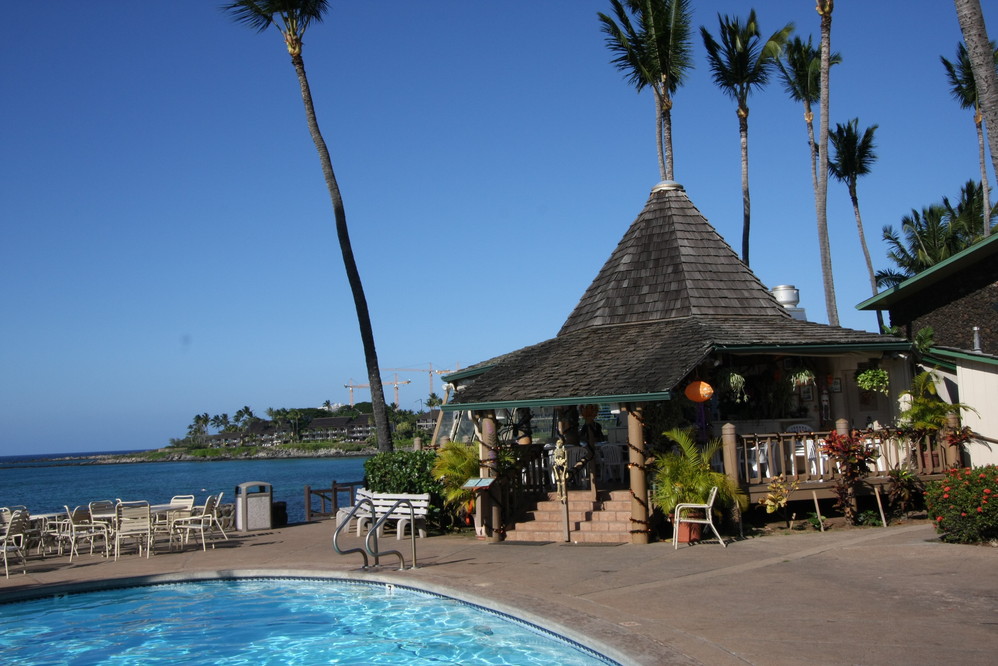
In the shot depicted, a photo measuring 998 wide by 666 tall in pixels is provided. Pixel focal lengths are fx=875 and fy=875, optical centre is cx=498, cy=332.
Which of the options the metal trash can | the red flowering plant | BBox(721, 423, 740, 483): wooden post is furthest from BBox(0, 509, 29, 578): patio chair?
the red flowering plant

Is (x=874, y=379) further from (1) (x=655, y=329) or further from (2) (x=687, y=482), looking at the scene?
(2) (x=687, y=482)

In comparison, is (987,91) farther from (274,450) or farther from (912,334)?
(274,450)

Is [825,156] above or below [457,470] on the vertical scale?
above

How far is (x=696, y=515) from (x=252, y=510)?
34.6ft

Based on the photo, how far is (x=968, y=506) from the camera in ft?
38.4

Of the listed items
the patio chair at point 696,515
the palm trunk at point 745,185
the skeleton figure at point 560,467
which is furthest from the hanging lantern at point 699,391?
the palm trunk at point 745,185

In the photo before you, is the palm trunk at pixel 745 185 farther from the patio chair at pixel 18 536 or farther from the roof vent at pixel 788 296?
the patio chair at pixel 18 536

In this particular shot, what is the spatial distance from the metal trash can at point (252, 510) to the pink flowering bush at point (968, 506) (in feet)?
44.6

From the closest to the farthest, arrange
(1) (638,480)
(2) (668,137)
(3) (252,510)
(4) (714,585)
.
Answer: (4) (714,585) → (1) (638,480) → (3) (252,510) → (2) (668,137)

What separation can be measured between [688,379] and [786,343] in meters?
1.82

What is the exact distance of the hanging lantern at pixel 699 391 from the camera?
14.8 meters

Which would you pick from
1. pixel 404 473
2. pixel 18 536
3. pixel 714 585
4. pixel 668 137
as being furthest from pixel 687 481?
pixel 668 137

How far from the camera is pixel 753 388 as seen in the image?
17.6 m

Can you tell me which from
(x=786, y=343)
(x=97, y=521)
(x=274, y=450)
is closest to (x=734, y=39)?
(x=786, y=343)
